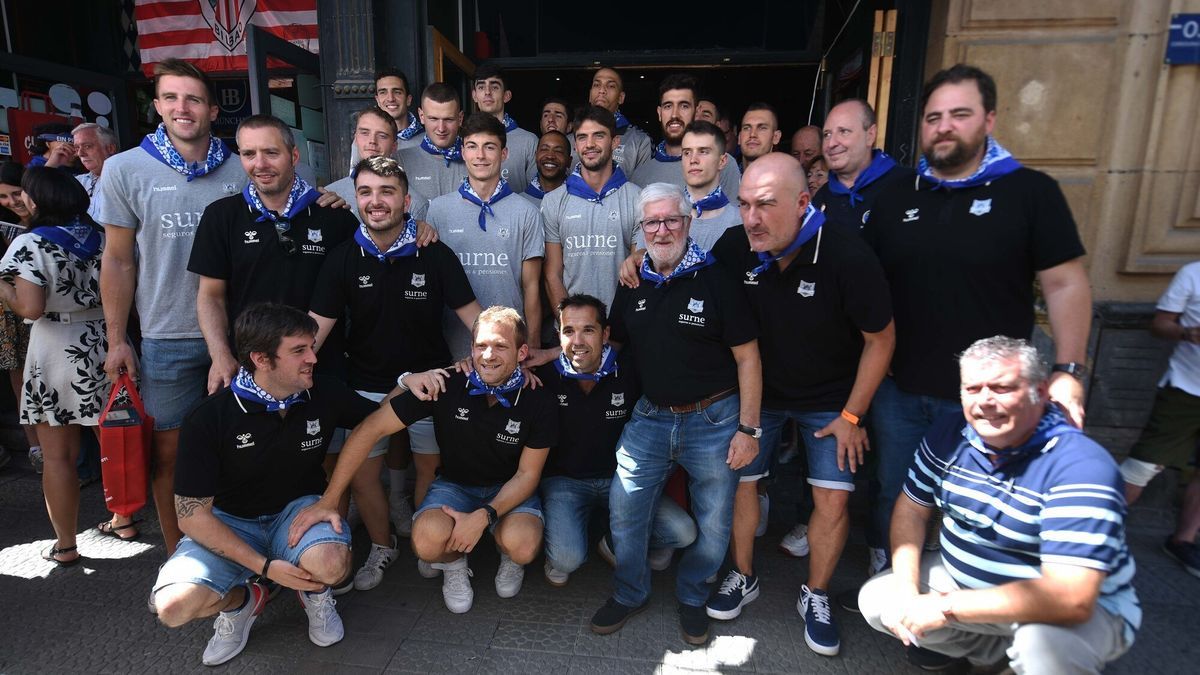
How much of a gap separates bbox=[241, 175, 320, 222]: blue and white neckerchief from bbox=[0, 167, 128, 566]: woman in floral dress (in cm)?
108

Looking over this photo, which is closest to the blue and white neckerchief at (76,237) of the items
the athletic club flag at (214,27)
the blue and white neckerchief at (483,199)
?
the blue and white neckerchief at (483,199)

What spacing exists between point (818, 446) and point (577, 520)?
1202 millimetres

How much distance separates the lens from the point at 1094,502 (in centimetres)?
202

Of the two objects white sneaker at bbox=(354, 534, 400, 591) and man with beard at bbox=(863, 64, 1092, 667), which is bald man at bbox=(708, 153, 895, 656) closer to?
man with beard at bbox=(863, 64, 1092, 667)

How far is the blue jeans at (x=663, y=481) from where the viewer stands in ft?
9.61

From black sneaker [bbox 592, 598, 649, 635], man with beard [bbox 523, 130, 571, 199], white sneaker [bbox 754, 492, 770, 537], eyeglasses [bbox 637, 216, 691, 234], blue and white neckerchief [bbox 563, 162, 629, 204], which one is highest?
man with beard [bbox 523, 130, 571, 199]

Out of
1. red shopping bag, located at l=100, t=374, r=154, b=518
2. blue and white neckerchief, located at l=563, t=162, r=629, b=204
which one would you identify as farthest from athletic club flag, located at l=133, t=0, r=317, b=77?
red shopping bag, located at l=100, t=374, r=154, b=518

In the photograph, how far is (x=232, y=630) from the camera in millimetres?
2777

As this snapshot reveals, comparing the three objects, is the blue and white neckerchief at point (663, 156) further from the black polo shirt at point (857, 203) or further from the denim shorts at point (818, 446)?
the denim shorts at point (818, 446)

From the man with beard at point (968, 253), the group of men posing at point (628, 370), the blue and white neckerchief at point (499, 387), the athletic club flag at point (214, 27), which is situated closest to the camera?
the group of men posing at point (628, 370)

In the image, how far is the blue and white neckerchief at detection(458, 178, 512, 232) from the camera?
356 centimetres

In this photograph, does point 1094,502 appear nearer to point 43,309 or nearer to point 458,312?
point 458,312

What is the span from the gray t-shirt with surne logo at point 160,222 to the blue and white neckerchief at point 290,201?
0.27 meters

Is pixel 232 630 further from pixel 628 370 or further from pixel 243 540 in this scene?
pixel 628 370
